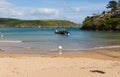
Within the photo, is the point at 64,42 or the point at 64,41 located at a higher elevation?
the point at 64,42

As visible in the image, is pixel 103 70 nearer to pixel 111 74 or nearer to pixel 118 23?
pixel 111 74

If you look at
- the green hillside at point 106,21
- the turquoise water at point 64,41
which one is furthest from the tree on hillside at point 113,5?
the turquoise water at point 64,41

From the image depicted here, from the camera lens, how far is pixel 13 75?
11.9m

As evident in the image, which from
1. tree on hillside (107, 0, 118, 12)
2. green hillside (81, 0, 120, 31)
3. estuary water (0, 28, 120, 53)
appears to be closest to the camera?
estuary water (0, 28, 120, 53)

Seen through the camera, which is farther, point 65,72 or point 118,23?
point 118,23

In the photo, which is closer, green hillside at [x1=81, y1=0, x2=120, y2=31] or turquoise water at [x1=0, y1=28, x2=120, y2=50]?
turquoise water at [x1=0, y1=28, x2=120, y2=50]

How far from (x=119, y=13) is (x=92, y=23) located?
1560cm

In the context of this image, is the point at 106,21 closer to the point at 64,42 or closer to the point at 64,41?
the point at 64,41

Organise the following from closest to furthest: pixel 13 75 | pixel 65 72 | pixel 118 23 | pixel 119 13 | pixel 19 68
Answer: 1. pixel 13 75
2. pixel 65 72
3. pixel 19 68
4. pixel 118 23
5. pixel 119 13

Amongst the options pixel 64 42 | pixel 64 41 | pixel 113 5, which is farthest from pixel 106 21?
pixel 64 42

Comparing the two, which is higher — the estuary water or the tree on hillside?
the tree on hillside

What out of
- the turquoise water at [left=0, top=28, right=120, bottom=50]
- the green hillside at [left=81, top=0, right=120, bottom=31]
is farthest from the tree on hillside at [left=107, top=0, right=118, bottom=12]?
the turquoise water at [left=0, top=28, right=120, bottom=50]

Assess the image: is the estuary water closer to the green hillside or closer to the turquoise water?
the turquoise water

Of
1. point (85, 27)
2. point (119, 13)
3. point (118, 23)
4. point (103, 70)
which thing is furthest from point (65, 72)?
point (85, 27)
